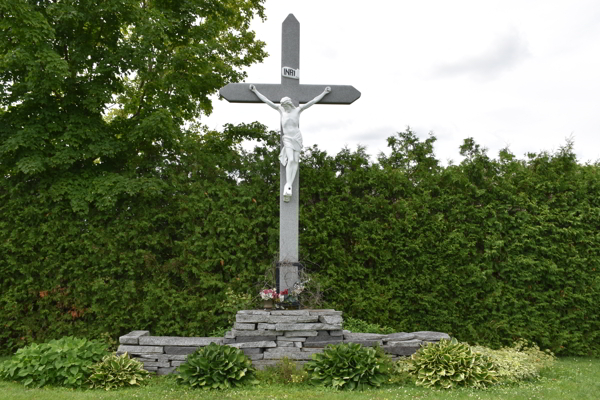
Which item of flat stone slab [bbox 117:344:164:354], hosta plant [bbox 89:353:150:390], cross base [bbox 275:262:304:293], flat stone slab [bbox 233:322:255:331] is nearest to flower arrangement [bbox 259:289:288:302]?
cross base [bbox 275:262:304:293]

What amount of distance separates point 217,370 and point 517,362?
139 inches

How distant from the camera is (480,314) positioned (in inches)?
240

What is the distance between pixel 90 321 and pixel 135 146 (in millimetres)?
Result: 2862

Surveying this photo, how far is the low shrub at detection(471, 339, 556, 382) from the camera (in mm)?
4707

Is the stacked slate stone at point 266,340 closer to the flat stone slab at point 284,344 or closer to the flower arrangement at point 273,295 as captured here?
the flat stone slab at point 284,344

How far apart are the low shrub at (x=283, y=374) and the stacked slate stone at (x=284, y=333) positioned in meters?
0.17

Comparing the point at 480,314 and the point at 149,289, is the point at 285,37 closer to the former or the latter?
the point at 149,289

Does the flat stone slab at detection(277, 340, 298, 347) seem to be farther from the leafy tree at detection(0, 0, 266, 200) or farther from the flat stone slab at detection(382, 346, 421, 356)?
the leafy tree at detection(0, 0, 266, 200)

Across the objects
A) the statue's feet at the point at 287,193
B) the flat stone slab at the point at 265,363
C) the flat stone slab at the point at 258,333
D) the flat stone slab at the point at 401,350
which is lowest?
the flat stone slab at the point at 265,363

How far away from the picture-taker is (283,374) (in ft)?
15.1

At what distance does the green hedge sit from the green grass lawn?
148cm

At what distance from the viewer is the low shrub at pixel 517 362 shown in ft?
15.4

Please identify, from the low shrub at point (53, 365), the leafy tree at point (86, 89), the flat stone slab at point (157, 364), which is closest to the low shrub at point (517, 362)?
the flat stone slab at point (157, 364)

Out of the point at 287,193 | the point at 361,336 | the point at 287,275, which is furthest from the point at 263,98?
the point at 361,336
